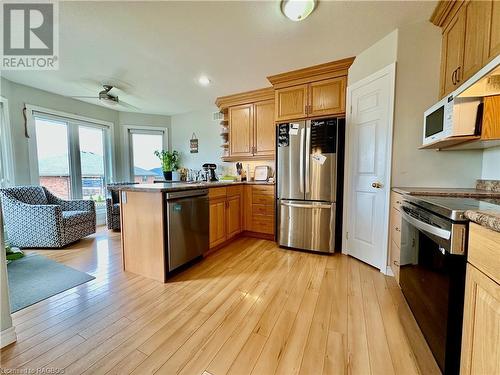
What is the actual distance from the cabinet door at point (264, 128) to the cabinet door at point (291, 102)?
0.36 metres

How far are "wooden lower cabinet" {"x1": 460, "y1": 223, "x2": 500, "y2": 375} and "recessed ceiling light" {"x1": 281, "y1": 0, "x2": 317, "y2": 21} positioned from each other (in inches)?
73.0

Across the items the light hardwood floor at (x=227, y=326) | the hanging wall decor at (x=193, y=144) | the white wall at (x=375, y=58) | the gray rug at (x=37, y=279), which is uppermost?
the white wall at (x=375, y=58)

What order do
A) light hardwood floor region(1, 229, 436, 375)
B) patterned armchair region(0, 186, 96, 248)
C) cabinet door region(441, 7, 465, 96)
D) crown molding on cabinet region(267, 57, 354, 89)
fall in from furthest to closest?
patterned armchair region(0, 186, 96, 248) → crown molding on cabinet region(267, 57, 354, 89) → cabinet door region(441, 7, 465, 96) → light hardwood floor region(1, 229, 436, 375)

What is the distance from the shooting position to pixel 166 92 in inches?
140

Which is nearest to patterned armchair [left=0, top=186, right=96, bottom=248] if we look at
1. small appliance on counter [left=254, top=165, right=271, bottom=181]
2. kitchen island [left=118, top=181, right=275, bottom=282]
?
kitchen island [left=118, top=181, right=275, bottom=282]

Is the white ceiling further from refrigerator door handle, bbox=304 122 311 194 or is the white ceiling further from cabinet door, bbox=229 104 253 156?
refrigerator door handle, bbox=304 122 311 194

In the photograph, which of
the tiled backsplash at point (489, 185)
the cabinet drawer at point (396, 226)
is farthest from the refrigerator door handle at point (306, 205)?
the tiled backsplash at point (489, 185)

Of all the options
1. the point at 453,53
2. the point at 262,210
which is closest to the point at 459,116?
the point at 453,53

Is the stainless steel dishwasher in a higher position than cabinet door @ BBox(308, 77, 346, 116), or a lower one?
lower

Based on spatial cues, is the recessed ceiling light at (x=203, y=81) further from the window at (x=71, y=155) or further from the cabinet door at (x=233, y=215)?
the window at (x=71, y=155)

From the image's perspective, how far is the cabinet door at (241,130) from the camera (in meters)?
3.62

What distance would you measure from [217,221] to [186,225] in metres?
0.63

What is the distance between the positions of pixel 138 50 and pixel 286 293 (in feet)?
9.67

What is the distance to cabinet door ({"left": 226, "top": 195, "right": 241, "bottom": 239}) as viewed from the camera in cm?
308
